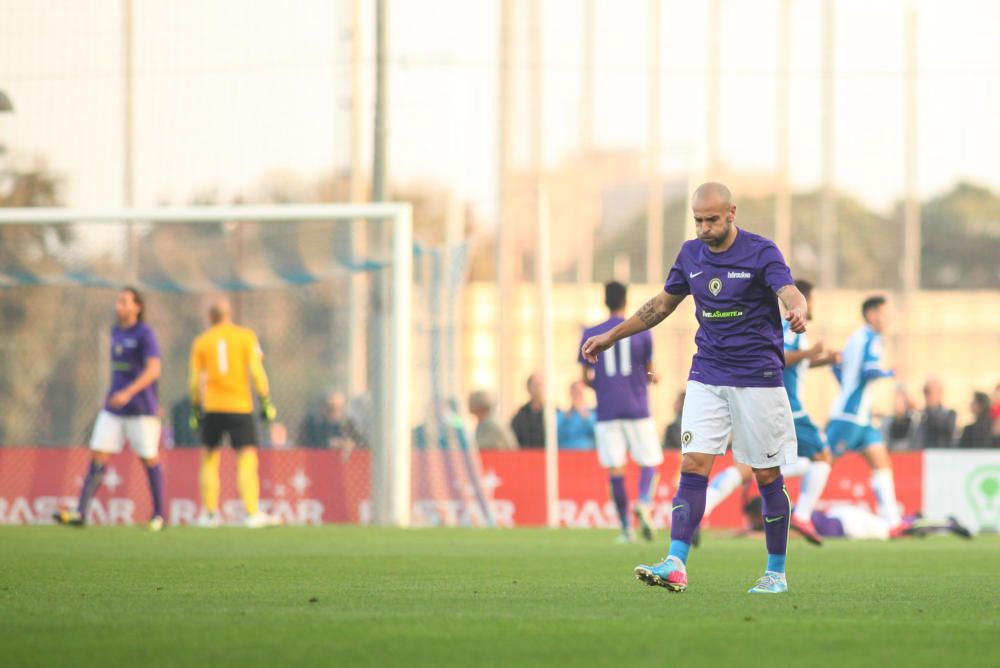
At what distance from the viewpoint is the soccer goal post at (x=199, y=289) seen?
2191 centimetres

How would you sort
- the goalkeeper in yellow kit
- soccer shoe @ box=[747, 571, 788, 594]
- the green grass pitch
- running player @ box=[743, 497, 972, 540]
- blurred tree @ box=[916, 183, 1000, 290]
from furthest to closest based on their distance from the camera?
blurred tree @ box=[916, 183, 1000, 290] < the goalkeeper in yellow kit < running player @ box=[743, 497, 972, 540] < soccer shoe @ box=[747, 571, 788, 594] < the green grass pitch

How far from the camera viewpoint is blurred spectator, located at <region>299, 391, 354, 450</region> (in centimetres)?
2131

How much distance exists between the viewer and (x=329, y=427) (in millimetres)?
21469

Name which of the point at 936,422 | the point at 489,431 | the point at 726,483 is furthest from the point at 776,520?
the point at 936,422

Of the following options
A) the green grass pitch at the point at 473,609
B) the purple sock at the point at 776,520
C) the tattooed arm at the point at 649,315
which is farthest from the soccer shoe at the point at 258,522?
the purple sock at the point at 776,520

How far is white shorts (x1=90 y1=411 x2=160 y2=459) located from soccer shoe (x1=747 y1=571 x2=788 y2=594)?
990 cm

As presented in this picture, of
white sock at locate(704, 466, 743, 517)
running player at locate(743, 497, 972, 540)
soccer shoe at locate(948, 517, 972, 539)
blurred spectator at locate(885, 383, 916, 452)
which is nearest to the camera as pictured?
white sock at locate(704, 466, 743, 517)

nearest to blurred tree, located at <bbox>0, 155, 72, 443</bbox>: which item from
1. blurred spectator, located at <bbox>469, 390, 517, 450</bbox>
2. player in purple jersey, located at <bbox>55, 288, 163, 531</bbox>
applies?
player in purple jersey, located at <bbox>55, 288, 163, 531</bbox>

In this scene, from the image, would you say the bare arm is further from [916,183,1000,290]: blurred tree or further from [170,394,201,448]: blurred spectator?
[916,183,1000,290]: blurred tree

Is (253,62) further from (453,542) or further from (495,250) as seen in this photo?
(453,542)

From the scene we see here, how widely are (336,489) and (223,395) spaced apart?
2.40 metres

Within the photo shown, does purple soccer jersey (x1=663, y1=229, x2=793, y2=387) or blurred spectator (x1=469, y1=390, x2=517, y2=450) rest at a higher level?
purple soccer jersey (x1=663, y1=229, x2=793, y2=387)

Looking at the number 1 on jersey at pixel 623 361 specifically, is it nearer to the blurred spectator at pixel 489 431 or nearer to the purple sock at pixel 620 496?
the purple sock at pixel 620 496

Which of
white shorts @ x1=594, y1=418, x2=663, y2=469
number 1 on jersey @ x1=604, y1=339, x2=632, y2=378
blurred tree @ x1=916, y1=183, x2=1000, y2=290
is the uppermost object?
blurred tree @ x1=916, y1=183, x2=1000, y2=290
